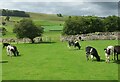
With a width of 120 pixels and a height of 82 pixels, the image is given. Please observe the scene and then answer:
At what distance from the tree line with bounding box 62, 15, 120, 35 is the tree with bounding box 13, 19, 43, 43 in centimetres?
1216

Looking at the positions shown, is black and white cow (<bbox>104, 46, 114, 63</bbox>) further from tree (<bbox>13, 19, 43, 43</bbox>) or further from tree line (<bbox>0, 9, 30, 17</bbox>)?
tree line (<bbox>0, 9, 30, 17</bbox>)

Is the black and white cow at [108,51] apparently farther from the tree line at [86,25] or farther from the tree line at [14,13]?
the tree line at [14,13]

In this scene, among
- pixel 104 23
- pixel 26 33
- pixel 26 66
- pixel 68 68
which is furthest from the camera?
pixel 104 23

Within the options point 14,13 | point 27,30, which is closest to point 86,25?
point 27,30

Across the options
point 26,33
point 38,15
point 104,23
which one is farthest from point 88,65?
point 38,15

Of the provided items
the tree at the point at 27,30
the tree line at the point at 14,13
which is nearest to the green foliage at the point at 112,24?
the tree at the point at 27,30

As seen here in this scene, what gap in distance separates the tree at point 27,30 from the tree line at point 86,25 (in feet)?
39.9

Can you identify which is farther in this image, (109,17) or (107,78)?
(109,17)

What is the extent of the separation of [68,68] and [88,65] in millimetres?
2155

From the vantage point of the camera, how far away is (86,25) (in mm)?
84375

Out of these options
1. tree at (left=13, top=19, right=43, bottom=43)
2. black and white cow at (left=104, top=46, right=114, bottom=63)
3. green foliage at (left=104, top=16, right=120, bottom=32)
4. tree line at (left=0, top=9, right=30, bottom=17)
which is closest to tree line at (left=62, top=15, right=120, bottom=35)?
green foliage at (left=104, top=16, right=120, bottom=32)

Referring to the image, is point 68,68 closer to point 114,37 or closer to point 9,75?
point 9,75

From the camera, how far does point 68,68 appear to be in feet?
81.2

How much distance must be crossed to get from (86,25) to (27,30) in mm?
21155
